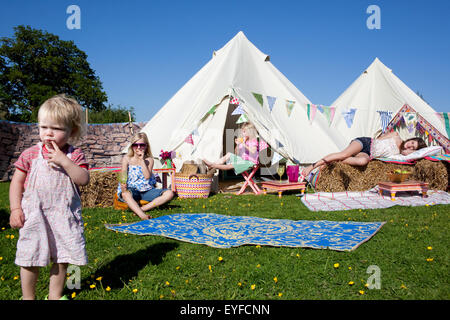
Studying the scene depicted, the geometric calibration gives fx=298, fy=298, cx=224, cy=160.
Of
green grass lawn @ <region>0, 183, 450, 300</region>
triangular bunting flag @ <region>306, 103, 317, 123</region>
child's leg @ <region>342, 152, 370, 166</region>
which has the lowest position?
green grass lawn @ <region>0, 183, 450, 300</region>

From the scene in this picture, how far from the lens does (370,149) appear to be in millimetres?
6316

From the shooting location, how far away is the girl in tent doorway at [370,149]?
606 cm

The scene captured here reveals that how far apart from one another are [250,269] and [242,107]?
472cm

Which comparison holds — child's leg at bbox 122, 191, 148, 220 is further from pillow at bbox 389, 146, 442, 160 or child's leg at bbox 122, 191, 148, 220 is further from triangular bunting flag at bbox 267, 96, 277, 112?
pillow at bbox 389, 146, 442, 160

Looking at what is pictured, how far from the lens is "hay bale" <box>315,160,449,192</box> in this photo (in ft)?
19.9

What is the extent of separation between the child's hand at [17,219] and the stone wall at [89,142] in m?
9.44

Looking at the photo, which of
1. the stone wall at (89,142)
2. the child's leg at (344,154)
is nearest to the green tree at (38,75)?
the stone wall at (89,142)

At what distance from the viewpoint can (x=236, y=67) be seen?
25.2 feet

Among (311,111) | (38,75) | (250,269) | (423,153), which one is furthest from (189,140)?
(38,75)

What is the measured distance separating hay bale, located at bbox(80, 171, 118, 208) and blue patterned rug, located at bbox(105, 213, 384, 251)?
5.31 ft

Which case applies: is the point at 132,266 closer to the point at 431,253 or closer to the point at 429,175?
the point at 431,253

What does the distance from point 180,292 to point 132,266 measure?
2.06 feet

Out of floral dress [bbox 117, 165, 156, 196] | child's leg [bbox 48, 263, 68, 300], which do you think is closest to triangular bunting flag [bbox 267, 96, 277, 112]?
floral dress [bbox 117, 165, 156, 196]
